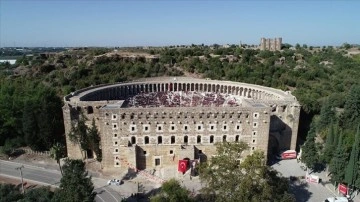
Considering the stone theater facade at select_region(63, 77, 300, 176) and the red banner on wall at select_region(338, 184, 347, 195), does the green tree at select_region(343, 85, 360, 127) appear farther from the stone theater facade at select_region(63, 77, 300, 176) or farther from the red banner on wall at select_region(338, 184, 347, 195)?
the red banner on wall at select_region(338, 184, 347, 195)

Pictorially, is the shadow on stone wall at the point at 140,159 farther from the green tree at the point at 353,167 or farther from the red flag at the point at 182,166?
the green tree at the point at 353,167

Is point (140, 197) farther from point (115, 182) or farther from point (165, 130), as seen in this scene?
point (165, 130)

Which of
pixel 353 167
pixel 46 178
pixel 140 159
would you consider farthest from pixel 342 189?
pixel 46 178

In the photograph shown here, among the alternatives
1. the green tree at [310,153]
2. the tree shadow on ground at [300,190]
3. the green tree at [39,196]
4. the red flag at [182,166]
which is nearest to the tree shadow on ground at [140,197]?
the red flag at [182,166]

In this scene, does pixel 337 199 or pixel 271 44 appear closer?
pixel 337 199

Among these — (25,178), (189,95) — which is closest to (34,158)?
(25,178)
